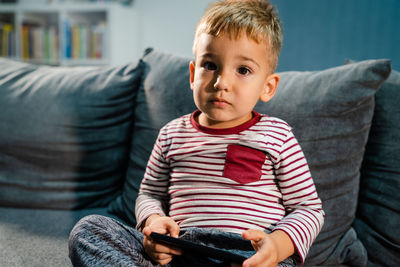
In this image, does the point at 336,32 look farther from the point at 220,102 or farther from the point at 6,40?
the point at 6,40

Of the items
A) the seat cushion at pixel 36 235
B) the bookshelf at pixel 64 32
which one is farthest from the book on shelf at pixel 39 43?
the seat cushion at pixel 36 235

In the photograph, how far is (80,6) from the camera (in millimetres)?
2557

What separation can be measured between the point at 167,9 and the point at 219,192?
84.2 inches

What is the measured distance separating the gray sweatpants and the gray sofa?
0.72ft

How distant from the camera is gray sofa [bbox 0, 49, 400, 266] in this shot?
88 cm

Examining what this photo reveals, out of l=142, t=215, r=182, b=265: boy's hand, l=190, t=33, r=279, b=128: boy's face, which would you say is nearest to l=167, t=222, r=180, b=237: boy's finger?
l=142, t=215, r=182, b=265: boy's hand

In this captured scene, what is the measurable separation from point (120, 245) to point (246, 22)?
529mm

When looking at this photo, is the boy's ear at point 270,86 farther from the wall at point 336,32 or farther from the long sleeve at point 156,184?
the wall at point 336,32

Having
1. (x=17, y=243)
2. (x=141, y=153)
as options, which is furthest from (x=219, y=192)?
(x=17, y=243)

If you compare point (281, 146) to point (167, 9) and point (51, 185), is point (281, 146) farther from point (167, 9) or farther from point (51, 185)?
point (167, 9)

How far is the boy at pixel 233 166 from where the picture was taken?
0.69 metres

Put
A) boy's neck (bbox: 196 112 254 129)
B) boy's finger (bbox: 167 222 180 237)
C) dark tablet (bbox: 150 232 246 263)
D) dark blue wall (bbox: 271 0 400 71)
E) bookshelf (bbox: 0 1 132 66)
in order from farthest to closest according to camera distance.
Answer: bookshelf (bbox: 0 1 132 66)
dark blue wall (bbox: 271 0 400 71)
boy's neck (bbox: 196 112 254 129)
boy's finger (bbox: 167 222 180 237)
dark tablet (bbox: 150 232 246 263)

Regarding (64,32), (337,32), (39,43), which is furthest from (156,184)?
(39,43)

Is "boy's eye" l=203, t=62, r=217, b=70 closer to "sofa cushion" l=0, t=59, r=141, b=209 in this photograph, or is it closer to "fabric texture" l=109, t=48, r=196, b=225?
→ "fabric texture" l=109, t=48, r=196, b=225
